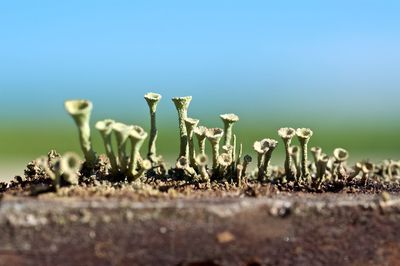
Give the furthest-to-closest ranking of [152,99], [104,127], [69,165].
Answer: [152,99] → [104,127] → [69,165]

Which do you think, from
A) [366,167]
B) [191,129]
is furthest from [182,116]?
[366,167]

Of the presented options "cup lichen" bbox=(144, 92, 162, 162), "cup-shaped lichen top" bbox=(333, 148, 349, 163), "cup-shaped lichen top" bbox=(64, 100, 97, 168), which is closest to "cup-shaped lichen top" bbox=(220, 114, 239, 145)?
"cup lichen" bbox=(144, 92, 162, 162)

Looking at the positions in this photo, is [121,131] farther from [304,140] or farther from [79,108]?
[304,140]

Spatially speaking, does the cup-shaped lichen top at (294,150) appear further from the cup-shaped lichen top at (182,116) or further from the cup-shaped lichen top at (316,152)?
the cup-shaped lichen top at (182,116)

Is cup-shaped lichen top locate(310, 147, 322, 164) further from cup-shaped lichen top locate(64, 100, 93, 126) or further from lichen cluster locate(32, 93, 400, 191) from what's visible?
cup-shaped lichen top locate(64, 100, 93, 126)

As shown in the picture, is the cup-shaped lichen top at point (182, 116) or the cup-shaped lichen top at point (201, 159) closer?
the cup-shaped lichen top at point (201, 159)

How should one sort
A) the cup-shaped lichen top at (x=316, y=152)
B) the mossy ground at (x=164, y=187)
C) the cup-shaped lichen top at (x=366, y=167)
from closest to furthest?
1. the mossy ground at (x=164, y=187)
2. the cup-shaped lichen top at (x=316, y=152)
3. the cup-shaped lichen top at (x=366, y=167)

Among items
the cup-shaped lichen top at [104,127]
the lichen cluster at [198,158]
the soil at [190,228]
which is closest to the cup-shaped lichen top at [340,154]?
the lichen cluster at [198,158]

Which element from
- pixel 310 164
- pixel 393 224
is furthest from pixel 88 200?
pixel 310 164
